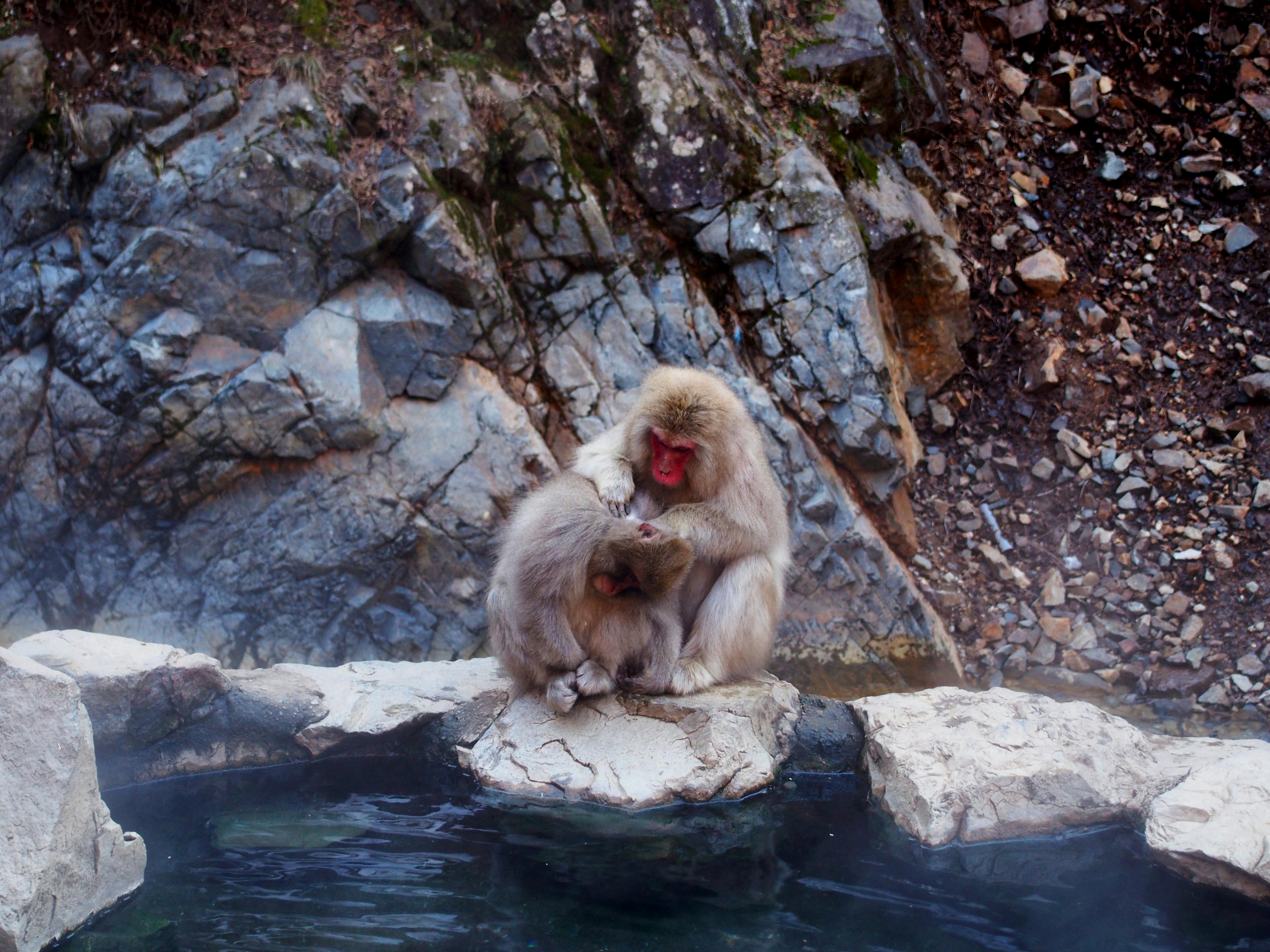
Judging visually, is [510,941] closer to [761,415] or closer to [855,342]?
[761,415]

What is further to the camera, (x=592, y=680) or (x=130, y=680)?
(x=592, y=680)

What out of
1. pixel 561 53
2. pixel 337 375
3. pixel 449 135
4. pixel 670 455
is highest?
pixel 561 53

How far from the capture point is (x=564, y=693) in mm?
3756

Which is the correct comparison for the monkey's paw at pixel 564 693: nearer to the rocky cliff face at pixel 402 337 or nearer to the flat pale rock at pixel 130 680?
the flat pale rock at pixel 130 680

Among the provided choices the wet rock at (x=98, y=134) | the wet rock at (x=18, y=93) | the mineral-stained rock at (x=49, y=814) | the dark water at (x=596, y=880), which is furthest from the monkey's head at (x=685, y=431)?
the wet rock at (x=18, y=93)

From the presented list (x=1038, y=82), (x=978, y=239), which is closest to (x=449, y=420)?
(x=978, y=239)

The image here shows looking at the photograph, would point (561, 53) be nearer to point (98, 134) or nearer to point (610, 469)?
point (98, 134)

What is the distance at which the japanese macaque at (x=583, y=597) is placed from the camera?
11.5 ft

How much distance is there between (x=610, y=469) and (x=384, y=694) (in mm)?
1288

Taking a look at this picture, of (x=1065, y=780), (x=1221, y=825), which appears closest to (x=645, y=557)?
(x=1065, y=780)

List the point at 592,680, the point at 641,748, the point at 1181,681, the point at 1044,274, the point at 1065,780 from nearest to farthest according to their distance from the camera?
the point at 1065,780 → the point at 641,748 → the point at 592,680 → the point at 1181,681 → the point at 1044,274

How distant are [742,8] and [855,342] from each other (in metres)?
2.66

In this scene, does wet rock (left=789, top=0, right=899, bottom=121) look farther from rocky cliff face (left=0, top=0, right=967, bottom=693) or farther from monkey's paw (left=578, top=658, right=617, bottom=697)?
monkey's paw (left=578, top=658, right=617, bottom=697)

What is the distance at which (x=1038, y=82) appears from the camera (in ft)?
27.0
